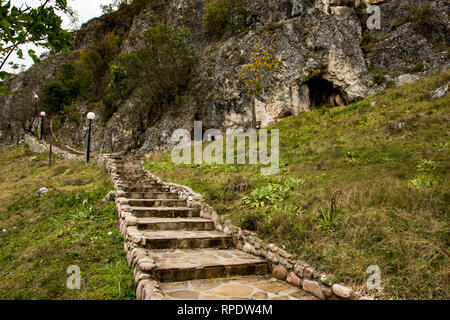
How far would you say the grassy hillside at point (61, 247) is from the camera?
154 inches

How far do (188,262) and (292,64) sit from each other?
19431 mm

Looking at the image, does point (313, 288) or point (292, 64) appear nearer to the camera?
point (313, 288)

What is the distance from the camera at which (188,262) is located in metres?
4.31

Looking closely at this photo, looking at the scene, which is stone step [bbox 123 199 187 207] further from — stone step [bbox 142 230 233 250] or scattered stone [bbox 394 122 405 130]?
scattered stone [bbox 394 122 405 130]

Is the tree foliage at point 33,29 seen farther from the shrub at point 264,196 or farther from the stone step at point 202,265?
the shrub at point 264,196

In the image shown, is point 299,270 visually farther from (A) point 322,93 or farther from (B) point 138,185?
(A) point 322,93

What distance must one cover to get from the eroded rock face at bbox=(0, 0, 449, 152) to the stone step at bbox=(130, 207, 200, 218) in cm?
1423

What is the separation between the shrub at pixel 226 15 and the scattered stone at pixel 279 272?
2593 centimetres

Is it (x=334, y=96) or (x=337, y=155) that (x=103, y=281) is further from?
(x=334, y=96)

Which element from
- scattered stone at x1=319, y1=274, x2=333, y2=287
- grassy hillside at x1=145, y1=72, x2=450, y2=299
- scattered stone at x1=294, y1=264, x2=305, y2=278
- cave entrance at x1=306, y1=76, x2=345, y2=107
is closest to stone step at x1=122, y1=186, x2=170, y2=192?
grassy hillside at x1=145, y1=72, x2=450, y2=299

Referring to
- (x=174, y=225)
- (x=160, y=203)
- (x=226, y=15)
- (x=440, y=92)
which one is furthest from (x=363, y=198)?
(x=226, y=15)
